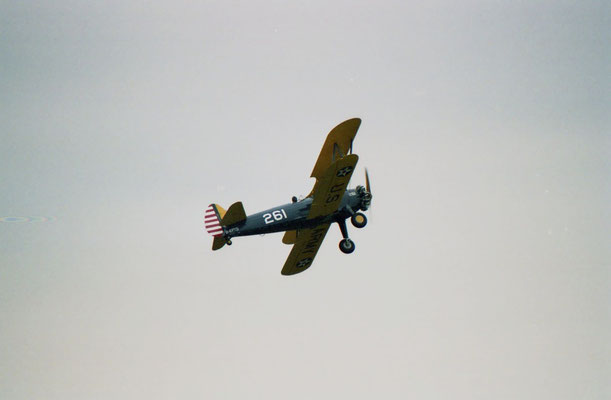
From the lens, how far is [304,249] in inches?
984

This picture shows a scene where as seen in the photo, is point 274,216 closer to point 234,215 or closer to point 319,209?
point 234,215

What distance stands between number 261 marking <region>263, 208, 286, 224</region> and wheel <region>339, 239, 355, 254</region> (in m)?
2.48

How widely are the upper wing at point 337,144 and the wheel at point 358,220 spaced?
2023mm

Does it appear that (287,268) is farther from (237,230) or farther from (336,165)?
(336,165)

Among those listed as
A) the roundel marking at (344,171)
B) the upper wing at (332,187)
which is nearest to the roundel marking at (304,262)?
the upper wing at (332,187)

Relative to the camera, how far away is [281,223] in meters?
22.8

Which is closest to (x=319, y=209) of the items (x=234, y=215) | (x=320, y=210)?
(x=320, y=210)

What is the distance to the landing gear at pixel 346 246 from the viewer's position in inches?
941

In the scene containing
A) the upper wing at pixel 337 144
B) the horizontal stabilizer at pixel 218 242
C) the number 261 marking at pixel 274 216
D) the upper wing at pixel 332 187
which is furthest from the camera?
the upper wing at pixel 337 144

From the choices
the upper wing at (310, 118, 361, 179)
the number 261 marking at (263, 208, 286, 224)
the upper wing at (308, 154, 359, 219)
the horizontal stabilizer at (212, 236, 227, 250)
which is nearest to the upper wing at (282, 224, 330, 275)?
the upper wing at (308, 154, 359, 219)

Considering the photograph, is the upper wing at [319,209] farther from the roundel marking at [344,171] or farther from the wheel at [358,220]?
the wheel at [358,220]

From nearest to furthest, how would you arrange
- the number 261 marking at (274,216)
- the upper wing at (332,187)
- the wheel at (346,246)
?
the upper wing at (332,187) < the number 261 marking at (274,216) < the wheel at (346,246)

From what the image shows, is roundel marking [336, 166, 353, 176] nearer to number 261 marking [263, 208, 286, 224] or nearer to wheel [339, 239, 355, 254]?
number 261 marking [263, 208, 286, 224]

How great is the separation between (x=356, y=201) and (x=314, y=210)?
161 cm
